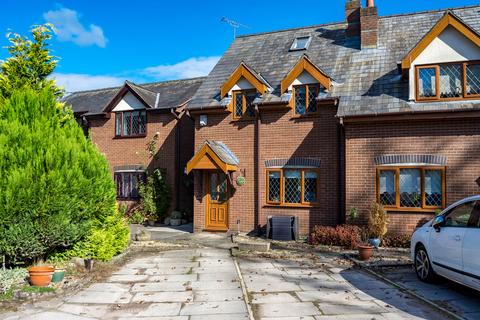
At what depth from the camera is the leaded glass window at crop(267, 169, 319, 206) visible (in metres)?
13.7

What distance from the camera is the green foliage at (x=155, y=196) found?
17688mm

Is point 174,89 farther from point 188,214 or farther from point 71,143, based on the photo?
point 71,143

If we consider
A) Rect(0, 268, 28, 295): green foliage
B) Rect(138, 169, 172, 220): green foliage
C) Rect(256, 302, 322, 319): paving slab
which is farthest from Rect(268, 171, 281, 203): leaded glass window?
Rect(0, 268, 28, 295): green foliage

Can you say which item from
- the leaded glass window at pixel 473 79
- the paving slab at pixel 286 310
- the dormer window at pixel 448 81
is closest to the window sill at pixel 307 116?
the dormer window at pixel 448 81

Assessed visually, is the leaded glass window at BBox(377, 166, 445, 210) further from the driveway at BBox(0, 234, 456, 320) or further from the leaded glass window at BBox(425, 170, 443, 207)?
the driveway at BBox(0, 234, 456, 320)

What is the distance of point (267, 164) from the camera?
1441cm

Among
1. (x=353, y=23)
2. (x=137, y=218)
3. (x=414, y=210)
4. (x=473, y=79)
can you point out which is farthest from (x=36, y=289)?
(x=353, y=23)

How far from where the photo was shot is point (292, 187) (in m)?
14.0

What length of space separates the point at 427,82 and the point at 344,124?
2939 mm

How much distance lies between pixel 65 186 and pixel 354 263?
724 centimetres

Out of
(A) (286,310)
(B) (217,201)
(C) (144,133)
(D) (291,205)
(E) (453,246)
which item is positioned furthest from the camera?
(C) (144,133)

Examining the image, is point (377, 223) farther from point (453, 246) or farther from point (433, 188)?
point (453, 246)

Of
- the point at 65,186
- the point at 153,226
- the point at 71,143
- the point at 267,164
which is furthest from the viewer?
the point at 153,226

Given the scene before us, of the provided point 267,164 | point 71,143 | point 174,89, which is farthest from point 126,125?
point 71,143
